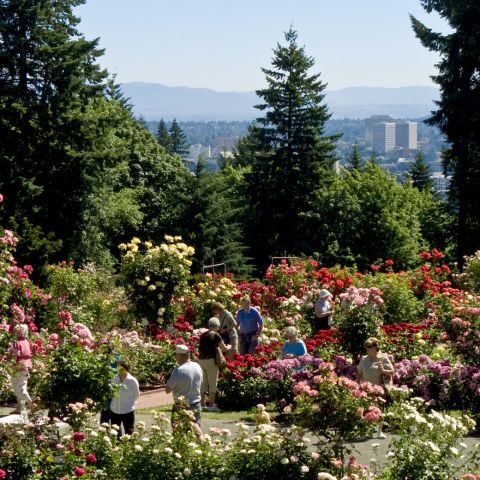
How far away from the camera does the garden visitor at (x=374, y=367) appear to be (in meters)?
10.8

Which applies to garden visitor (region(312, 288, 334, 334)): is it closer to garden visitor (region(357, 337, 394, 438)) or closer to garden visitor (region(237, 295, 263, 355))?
garden visitor (region(237, 295, 263, 355))

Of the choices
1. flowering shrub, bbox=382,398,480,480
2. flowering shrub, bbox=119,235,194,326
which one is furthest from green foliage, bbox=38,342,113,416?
flowering shrub, bbox=119,235,194,326

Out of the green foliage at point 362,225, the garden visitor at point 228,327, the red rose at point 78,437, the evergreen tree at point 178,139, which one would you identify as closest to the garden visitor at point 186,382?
the red rose at point 78,437

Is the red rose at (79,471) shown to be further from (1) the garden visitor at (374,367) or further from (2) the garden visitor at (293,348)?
(2) the garden visitor at (293,348)

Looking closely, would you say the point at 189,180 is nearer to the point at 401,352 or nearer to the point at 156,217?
the point at 156,217

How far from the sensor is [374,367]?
10797mm

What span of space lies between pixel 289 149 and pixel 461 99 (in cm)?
1465

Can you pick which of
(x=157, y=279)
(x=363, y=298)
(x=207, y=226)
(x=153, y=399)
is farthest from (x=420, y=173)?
(x=153, y=399)

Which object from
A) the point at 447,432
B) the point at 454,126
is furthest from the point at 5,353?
the point at 454,126

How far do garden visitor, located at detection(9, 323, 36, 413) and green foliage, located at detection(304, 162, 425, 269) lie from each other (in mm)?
27654

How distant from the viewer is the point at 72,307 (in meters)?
18.3

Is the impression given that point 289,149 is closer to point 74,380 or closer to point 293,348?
point 293,348

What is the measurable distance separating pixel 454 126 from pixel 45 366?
74.4 feet

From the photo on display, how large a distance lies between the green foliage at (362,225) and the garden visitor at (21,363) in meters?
27.7
